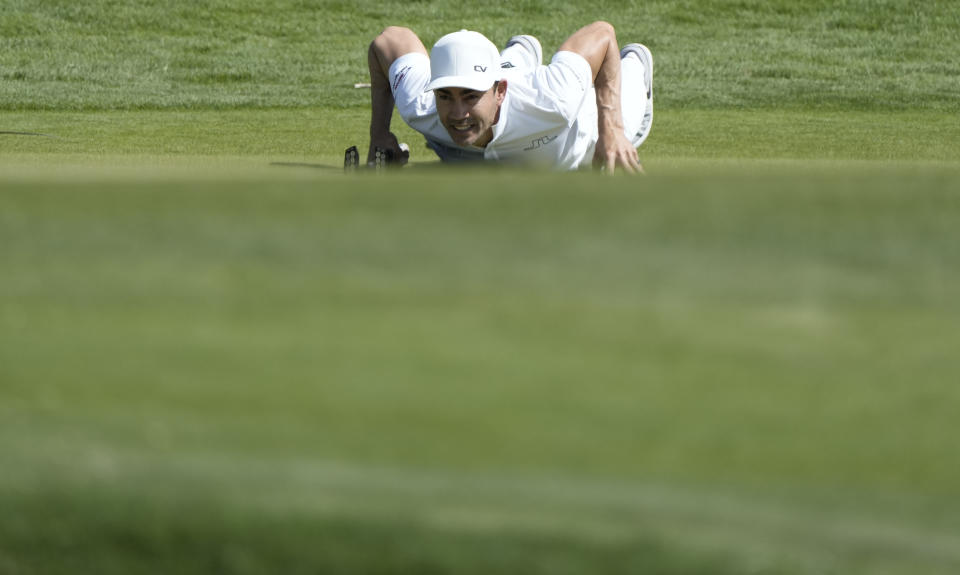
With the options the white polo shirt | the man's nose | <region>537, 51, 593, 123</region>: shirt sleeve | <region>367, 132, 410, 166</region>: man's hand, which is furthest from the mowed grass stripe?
the man's nose

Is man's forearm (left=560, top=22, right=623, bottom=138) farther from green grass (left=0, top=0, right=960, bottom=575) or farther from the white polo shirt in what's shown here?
green grass (left=0, top=0, right=960, bottom=575)

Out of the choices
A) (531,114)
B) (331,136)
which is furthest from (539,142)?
(331,136)

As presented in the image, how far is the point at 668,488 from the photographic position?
0.95 metres

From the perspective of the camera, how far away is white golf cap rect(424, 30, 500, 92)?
375 centimetres

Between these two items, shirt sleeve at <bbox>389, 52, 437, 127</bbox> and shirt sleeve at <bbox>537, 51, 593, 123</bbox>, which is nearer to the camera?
shirt sleeve at <bbox>537, 51, 593, 123</bbox>

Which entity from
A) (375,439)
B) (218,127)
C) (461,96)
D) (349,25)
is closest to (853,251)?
(375,439)

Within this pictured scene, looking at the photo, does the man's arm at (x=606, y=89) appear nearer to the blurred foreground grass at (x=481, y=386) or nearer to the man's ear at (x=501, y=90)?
the man's ear at (x=501, y=90)

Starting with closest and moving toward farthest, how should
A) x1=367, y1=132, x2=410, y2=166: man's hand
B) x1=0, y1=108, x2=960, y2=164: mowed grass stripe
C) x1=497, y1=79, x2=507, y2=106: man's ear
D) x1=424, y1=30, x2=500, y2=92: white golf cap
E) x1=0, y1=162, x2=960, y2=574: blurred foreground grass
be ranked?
1. x1=0, y1=162, x2=960, y2=574: blurred foreground grass
2. x1=424, y1=30, x2=500, y2=92: white golf cap
3. x1=497, y1=79, x2=507, y2=106: man's ear
4. x1=367, y1=132, x2=410, y2=166: man's hand
5. x1=0, y1=108, x2=960, y2=164: mowed grass stripe

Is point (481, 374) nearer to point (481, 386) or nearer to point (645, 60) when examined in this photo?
point (481, 386)

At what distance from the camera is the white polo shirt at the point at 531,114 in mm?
3969

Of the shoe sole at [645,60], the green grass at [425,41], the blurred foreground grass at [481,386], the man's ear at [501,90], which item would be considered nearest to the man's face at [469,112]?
the man's ear at [501,90]

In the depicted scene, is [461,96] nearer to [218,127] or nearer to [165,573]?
[218,127]

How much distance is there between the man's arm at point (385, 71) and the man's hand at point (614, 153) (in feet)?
2.29

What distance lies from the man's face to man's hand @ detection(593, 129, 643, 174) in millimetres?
367
